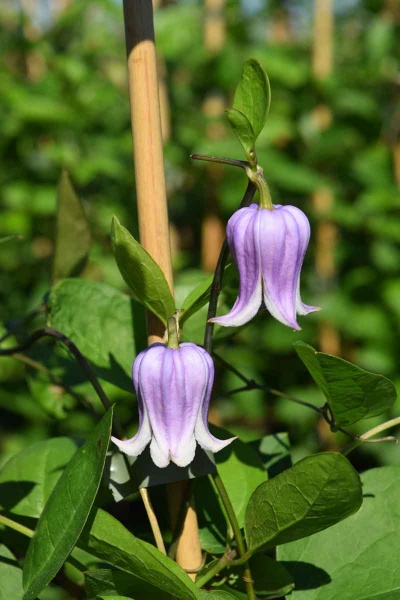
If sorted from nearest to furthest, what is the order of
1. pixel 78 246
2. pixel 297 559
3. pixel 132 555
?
pixel 132 555
pixel 297 559
pixel 78 246

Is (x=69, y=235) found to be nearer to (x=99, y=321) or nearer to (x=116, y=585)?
(x=99, y=321)

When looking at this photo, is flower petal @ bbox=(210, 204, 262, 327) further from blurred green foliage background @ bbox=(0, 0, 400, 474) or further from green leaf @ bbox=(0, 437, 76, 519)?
blurred green foliage background @ bbox=(0, 0, 400, 474)

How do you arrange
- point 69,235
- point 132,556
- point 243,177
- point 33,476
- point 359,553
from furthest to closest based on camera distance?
point 243,177 < point 69,235 < point 33,476 < point 359,553 < point 132,556

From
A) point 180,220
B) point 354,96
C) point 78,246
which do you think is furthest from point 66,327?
point 180,220

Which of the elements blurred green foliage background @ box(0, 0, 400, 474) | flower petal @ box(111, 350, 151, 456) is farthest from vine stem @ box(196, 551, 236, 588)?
blurred green foliage background @ box(0, 0, 400, 474)

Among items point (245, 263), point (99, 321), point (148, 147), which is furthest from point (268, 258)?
point (99, 321)

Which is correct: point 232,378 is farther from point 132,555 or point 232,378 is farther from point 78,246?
point 132,555

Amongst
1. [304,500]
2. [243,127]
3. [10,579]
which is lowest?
[10,579]
